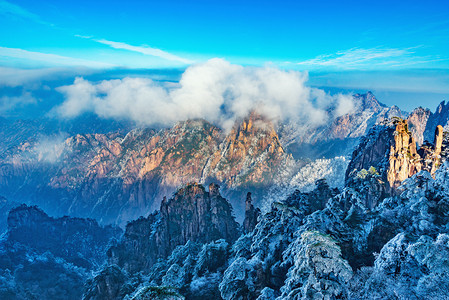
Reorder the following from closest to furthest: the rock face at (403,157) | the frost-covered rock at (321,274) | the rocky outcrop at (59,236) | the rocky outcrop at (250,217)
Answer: the frost-covered rock at (321,274)
the rock face at (403,157)
the rocky outcrop at (250,217)
the rocky outcrop at (59,236)

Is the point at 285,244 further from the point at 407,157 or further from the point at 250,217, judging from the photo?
the point at 407,157

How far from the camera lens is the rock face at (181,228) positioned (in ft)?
373

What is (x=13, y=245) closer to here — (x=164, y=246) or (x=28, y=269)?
(x=28, y=269)

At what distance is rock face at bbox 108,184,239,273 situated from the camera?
11360cm

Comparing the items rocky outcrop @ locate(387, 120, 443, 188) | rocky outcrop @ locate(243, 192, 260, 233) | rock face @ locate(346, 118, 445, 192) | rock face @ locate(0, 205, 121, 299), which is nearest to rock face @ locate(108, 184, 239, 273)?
rocky outcrop @ locate(243, 192, 260, 233)

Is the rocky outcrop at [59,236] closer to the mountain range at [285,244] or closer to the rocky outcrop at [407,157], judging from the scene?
the mountain range at [285,244]

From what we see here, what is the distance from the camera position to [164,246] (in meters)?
114

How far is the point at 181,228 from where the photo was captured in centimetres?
11575

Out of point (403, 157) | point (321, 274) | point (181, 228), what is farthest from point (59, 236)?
point (321, 274)

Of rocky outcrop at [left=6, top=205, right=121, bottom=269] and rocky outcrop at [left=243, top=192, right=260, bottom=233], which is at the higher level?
rocky outcrop at [left=243, top=192, right=260, bottom=233]

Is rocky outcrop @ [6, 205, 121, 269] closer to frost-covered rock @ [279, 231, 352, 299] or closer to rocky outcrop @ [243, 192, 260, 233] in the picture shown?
rocky outcrop @ [243, 192, 260, 233]

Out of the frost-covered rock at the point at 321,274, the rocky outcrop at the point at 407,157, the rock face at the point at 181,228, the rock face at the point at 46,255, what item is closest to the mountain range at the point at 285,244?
the frost-covered rock at the point at 321,274

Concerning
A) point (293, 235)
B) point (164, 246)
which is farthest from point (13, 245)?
point (293, 235)

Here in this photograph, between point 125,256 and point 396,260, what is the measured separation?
404ft
